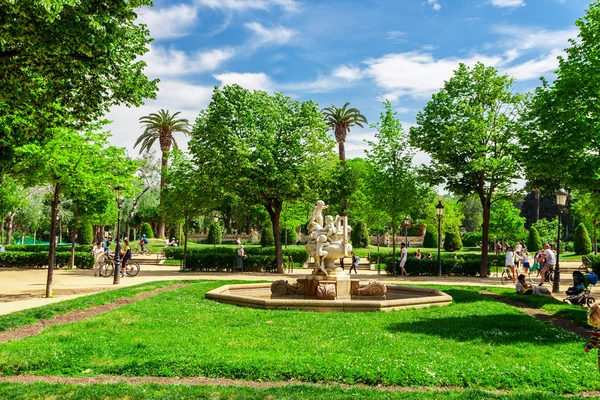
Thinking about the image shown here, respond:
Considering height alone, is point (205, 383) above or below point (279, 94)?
below

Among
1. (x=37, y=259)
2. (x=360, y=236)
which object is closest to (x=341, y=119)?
(x=360, y=236)

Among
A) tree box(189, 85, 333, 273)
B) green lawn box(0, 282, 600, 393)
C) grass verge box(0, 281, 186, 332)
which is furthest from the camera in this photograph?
tree box(189, 85, 333, 273)

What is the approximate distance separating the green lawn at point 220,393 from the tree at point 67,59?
5.31 m

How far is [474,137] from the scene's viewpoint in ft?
85.0

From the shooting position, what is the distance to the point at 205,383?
6621 mm

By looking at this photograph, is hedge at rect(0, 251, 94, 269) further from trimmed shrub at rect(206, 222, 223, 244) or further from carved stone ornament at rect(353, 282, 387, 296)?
trimmed shrub at rect(206, 222, 223, 244)

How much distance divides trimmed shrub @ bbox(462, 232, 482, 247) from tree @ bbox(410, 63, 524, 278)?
3719cm

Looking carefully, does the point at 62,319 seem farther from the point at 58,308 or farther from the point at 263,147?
the point at 263,147

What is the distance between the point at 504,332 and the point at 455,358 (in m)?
2.89

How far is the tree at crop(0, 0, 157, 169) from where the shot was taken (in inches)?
339

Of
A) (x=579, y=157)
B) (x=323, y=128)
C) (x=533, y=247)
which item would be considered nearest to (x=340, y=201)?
(x=323, y=128)

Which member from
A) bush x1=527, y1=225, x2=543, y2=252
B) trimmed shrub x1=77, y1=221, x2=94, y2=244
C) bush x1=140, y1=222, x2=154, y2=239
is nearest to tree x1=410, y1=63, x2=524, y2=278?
bush x1=527, y1=225, x2=543, y2=252

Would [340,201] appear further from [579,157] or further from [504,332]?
[504,332]

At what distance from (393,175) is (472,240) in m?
39.3
